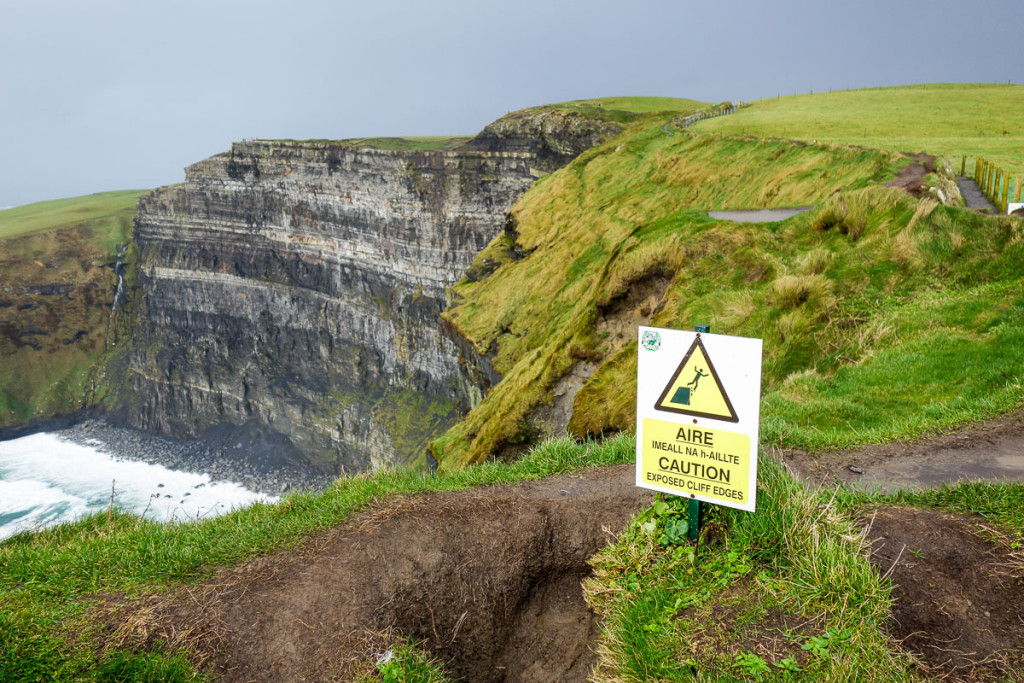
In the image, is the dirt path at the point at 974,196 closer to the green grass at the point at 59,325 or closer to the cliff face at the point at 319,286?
the cliff face at the point at 319,286

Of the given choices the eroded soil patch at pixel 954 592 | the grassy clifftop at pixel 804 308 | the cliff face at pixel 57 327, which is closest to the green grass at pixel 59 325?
the cliff face at pixel 57 327

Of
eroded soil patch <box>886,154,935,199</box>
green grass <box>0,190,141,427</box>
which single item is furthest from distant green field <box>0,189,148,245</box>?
eroded soil patch <box>886,154,935,199</box>

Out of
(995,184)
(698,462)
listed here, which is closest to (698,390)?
(698,462)

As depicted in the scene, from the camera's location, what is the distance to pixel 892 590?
4.78 meters

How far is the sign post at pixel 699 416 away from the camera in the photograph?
4.75m

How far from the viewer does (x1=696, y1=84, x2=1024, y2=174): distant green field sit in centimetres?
2420

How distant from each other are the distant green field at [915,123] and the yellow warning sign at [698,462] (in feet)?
66.8

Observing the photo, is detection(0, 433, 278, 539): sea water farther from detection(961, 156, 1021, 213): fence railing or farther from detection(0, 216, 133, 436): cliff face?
detection(961, 156, 1021, 213): fence railing

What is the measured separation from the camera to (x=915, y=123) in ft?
106

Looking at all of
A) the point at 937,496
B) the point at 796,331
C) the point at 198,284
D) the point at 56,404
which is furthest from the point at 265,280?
the point at 937,496

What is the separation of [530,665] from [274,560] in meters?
2.58

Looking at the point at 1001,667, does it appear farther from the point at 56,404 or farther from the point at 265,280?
the point at 56,404

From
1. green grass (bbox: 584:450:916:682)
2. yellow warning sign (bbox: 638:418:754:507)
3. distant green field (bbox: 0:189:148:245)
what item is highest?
distant green field (bbox: 0:189:148:245)

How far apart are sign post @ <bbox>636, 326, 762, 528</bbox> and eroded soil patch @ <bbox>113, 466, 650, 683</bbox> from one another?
155 centimetres
